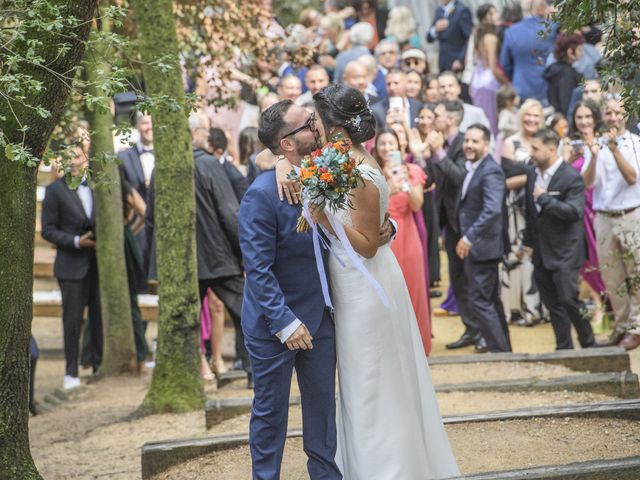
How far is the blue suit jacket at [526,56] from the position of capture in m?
15.4

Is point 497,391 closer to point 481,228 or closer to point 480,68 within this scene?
point 481,228

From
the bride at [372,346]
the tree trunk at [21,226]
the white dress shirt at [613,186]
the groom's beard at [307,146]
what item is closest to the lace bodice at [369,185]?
the bride at [372,346]

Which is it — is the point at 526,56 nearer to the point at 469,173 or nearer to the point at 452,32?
the point at 452,32

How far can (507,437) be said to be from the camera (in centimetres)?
718

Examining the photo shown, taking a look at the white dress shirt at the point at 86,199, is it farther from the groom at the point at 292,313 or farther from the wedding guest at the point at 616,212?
the groom at the point at 292,313

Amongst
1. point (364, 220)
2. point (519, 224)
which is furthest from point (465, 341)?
point (364, 220)

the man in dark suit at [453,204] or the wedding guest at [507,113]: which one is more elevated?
the wedding guest at [507,113]

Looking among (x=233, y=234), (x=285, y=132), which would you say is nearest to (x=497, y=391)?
(x=233, y=234)

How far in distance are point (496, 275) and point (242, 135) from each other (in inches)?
141

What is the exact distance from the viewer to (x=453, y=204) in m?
11.8

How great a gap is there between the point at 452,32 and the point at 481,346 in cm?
732

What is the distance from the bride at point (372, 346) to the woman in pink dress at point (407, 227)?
4.09 m

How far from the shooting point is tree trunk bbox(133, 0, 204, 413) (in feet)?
29.9

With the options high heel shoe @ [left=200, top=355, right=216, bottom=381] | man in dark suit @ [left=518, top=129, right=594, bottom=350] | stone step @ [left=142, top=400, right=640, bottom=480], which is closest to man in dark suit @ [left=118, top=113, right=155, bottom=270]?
high heel shoe @ [left=200, top=355, right=216, bottom=381]
